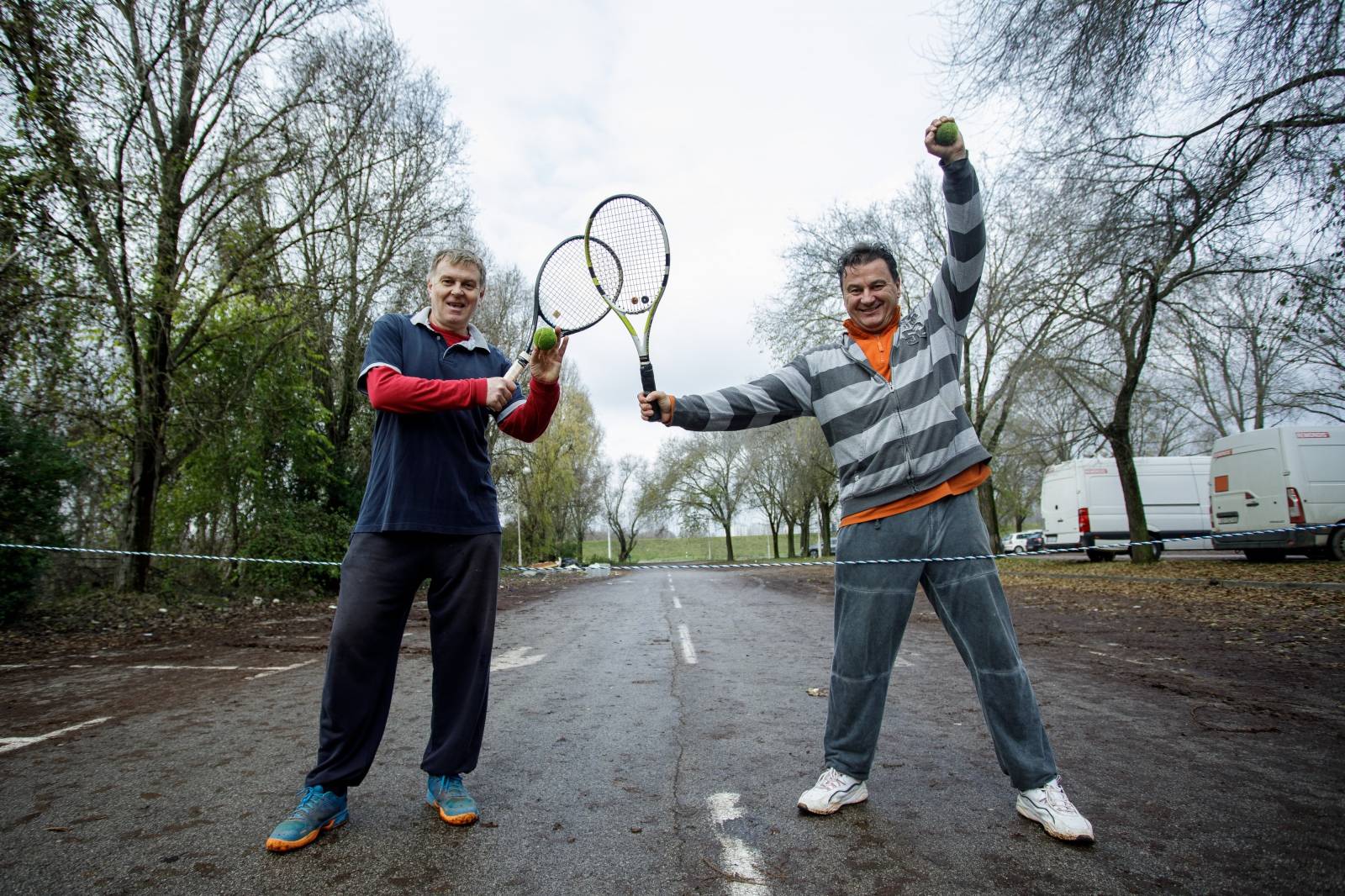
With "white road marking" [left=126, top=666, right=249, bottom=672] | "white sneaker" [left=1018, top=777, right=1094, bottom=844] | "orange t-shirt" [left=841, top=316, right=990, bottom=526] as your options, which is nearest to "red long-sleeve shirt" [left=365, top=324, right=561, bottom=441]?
"orange t-shirt" [left=841, top=316, right=990, bottom=526]

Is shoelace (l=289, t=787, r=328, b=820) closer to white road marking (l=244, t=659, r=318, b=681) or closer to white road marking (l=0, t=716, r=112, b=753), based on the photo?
white road marking (l=0, t=716, r=112, b=753)

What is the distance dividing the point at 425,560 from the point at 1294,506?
661 inches

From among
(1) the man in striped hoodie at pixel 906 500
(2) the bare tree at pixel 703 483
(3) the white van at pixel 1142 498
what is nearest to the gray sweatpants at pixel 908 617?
(1) the man in striped hoodie at pixel 906 500

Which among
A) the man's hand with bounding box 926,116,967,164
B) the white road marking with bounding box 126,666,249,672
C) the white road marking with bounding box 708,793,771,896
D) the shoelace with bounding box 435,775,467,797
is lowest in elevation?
the white road marking with bounding box 708,793,771,896

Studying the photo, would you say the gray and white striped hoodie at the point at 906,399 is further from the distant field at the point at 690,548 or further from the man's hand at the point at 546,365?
the distant field at the point at 690,548

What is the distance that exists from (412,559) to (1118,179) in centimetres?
1155

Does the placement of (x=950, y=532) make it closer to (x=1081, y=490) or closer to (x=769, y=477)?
(x=1081, y=490)

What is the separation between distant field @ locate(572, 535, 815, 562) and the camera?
224 feet

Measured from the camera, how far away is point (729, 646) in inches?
280

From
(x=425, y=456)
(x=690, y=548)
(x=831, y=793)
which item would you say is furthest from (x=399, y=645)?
(x=690, y=548)

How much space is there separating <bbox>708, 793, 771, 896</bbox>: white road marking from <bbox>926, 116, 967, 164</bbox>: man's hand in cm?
260

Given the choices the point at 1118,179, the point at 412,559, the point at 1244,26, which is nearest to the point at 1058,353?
the point at 1118,179

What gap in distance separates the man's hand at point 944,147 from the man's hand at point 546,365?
170cm

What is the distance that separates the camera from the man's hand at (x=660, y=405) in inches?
121
